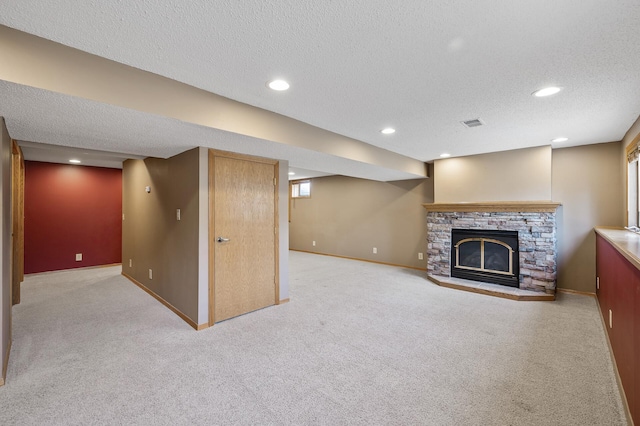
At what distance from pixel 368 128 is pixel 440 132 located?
0.90m

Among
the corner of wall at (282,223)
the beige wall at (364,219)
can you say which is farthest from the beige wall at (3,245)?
the beige wall at (364,219)

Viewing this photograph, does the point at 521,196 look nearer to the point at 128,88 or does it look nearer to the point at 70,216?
the point at 128,88

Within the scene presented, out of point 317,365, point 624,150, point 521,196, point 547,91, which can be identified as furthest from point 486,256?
point 317,365

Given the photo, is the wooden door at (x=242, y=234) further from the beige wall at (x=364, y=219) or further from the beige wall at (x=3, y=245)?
the beige wall at (x=364, y=219)

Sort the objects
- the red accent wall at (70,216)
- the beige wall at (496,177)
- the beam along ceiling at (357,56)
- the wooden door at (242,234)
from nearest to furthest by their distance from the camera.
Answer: the beam along ceiling at (357,56) < the wooden door at (242,234) < the beige wall at (496,177) < the red accent wall at (70,216)

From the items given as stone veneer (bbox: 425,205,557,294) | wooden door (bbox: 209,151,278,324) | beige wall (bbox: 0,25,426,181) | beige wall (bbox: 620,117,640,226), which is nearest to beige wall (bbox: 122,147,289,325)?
wooden door (bbox: 209,151,278,324)

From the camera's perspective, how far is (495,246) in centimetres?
484

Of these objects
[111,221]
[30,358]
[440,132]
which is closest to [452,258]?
[440,132]

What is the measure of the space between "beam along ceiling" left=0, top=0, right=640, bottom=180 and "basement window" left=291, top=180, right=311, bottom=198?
537cm

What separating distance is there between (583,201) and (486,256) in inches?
60.8

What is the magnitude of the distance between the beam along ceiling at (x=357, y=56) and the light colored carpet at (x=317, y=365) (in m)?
1.92

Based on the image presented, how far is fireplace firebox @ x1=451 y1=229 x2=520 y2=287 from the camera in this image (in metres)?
4.64

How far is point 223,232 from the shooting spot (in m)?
3.45

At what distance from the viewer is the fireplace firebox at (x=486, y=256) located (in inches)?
183
